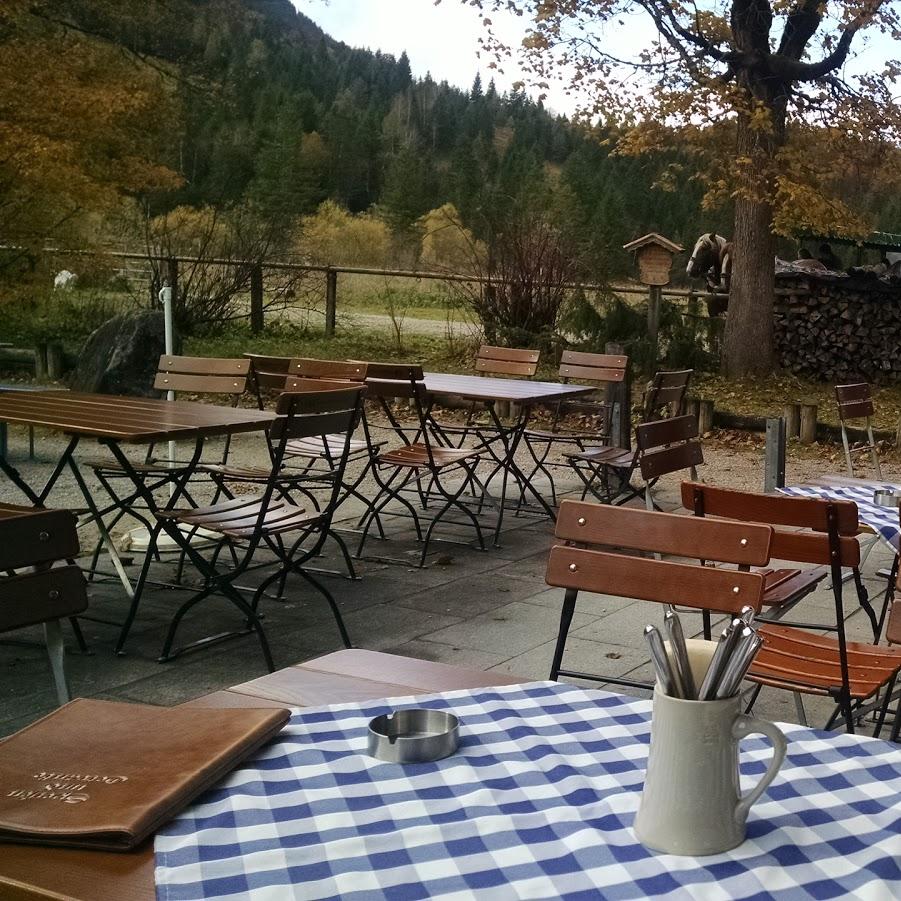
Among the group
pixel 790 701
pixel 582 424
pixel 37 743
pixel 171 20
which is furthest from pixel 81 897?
pixel 171 20

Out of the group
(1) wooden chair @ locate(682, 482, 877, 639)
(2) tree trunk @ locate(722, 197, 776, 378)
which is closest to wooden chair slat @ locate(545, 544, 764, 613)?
(1) wooden chair @ locate(682, 482, 877, 639)

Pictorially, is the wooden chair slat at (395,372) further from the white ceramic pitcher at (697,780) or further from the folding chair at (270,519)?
the white ceramic pitcher at (697,780)

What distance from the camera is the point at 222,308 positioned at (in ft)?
43.8

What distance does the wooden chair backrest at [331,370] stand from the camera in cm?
566

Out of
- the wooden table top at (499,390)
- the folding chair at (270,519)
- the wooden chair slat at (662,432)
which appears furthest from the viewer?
the wooden table top at (499,390)

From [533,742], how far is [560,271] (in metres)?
11.0

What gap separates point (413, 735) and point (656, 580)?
886 mm

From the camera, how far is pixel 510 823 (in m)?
1.21

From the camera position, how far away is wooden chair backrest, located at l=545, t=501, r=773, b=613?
2.16 m

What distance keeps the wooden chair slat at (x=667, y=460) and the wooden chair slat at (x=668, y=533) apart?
1.41m

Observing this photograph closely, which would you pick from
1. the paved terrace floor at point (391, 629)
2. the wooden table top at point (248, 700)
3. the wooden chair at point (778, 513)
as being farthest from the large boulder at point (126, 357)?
the wooden table top at point (248, 700)

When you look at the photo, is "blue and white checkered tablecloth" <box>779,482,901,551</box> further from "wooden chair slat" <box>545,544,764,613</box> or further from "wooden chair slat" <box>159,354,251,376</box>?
"wooden chair slat" <box>159,354,251,376</box>

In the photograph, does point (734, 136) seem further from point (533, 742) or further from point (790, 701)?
point (533, 742)

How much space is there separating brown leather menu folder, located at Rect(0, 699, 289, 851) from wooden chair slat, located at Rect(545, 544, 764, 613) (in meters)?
0.94
